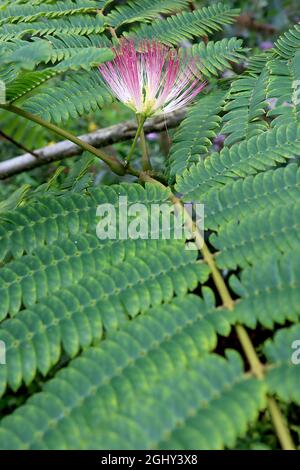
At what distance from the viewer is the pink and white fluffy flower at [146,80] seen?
1117 mm

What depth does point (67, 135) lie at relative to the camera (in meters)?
1.14

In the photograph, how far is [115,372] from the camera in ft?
2.22

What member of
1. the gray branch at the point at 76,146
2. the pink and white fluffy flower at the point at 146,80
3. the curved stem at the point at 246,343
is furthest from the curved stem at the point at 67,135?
the gray branch at the point at 76,146

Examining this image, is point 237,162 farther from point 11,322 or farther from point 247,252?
point 11,322

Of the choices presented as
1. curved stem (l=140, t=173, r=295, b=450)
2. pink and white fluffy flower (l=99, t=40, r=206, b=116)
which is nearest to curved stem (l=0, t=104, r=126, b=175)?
pink and white fluffy flower (l=99, t=40, r=206, b=116)

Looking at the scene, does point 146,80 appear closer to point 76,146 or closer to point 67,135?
point 67,135

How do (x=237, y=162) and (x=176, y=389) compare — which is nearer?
(x=176, y=389)

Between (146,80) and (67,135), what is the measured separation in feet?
0.70

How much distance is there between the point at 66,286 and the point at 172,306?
196mm

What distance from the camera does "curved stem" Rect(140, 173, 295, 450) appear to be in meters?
0.64

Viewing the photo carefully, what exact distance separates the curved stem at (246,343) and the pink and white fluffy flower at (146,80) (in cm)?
25
